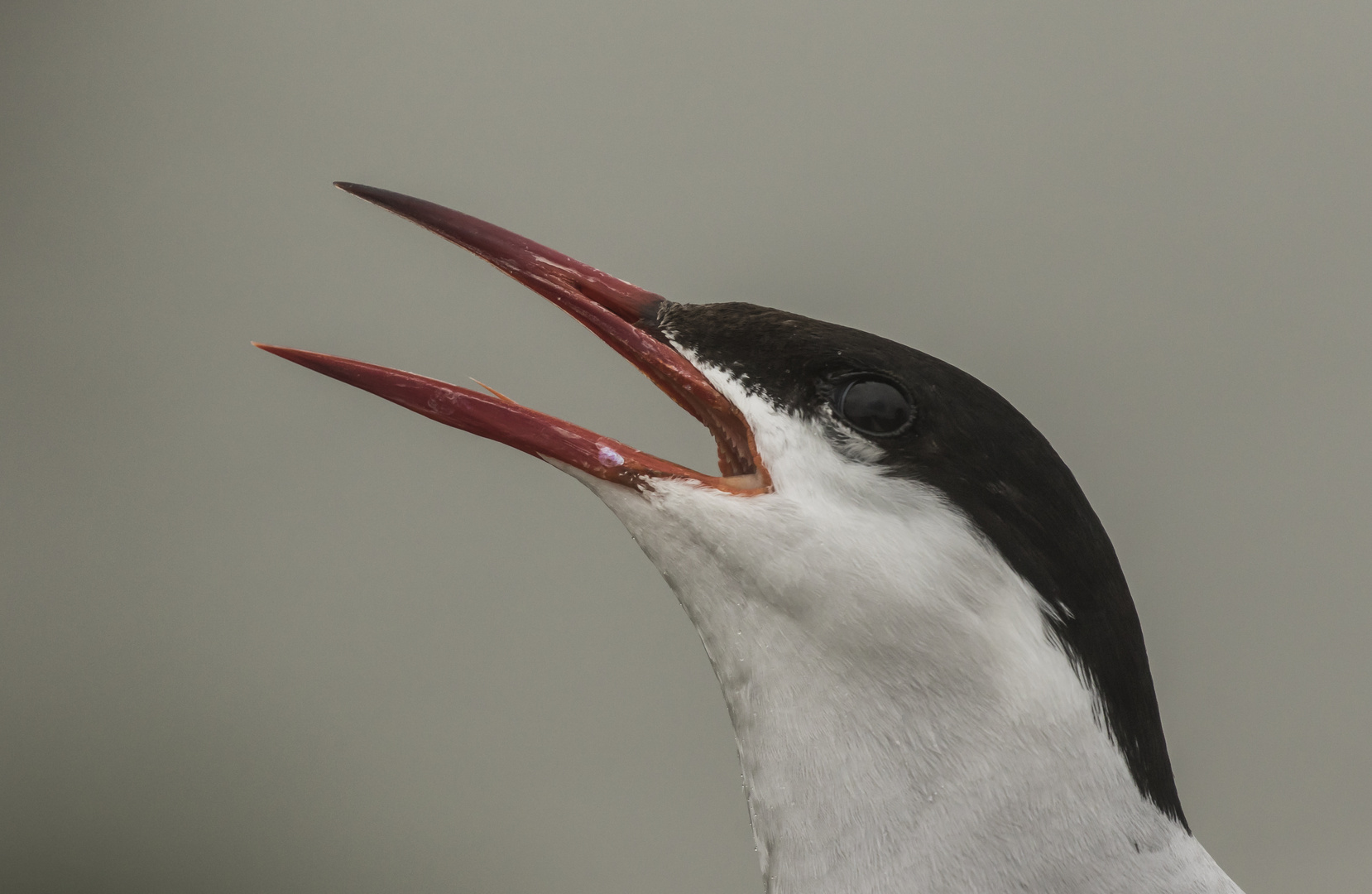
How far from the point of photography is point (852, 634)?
75 cm

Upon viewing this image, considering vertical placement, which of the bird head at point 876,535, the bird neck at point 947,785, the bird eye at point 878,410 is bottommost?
the bird neck at point 947,785

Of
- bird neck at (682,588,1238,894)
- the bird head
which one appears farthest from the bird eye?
bird neck at (682,588,1238,894)

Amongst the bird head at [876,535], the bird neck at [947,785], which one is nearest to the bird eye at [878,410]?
the bird head at [876,535]

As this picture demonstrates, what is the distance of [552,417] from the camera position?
2.61 feet

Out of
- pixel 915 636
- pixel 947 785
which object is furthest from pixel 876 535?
pixel 947 785

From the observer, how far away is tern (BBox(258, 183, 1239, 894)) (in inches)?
29.0

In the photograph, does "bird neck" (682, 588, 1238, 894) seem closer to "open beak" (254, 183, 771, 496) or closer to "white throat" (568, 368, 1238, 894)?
"white throat" (568, 368, 1238, 894)

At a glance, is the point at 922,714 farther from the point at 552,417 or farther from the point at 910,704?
the point at 552,417

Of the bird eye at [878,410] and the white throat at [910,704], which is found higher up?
the bird eye at [878,410]

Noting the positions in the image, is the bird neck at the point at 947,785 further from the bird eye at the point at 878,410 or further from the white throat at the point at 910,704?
the bird eye at the point at 878,410

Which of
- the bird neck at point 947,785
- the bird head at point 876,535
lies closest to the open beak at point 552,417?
the bird head at point 876,535

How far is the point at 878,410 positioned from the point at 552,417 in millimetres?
247

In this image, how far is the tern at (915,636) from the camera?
74cm

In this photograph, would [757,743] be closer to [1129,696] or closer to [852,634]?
[852,634]
